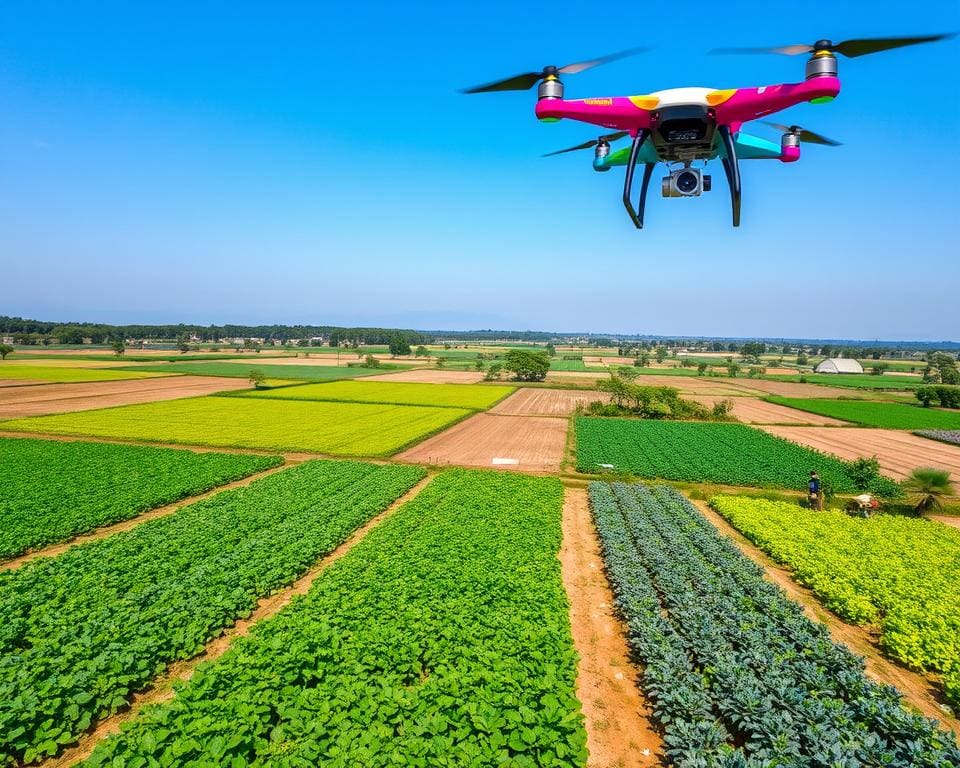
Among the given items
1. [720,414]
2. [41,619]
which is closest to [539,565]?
[41,619]

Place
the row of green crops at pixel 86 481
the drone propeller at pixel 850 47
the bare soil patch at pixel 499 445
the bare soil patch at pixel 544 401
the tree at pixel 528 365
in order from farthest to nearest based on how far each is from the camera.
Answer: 1. the tree at pixel 528 365
2. the bare soil patch at pixel 544 401
3. the bare soil patch at pixel 499 445
4. the row of green crops at pixel 86 481
5. the drone propeller at pixel 850 47

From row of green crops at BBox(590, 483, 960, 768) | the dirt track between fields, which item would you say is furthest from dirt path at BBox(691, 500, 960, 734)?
the dirt track between fields

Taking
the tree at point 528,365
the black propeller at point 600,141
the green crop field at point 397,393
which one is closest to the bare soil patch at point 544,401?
the green crop field at point 397,393

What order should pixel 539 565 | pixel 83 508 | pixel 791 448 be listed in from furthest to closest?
pixel 791 448 < pixel 83 508 < pixel 539 565

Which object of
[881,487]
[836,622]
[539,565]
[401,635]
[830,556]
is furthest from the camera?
[881,487]

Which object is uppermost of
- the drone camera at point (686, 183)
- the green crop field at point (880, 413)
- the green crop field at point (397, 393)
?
the drone camera at point (686, 183)

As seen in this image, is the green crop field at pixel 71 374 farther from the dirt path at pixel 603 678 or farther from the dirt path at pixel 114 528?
the dirt path at pixel 603 678

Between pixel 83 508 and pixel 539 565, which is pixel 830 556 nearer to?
pixel 539 565
